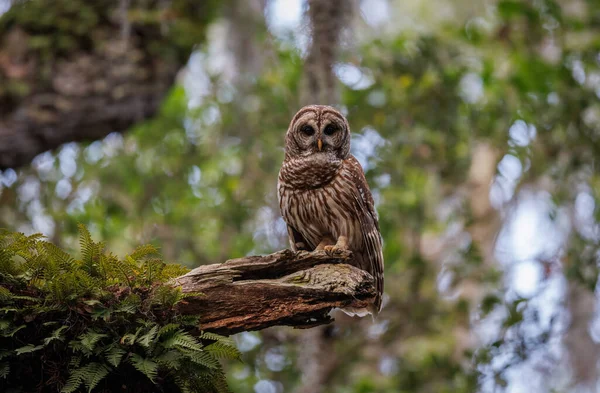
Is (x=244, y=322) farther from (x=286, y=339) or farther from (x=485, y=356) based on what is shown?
(x=286, y=339)

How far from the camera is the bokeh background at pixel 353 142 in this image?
6312mm

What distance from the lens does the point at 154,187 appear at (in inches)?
320

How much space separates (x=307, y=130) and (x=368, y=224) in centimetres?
63

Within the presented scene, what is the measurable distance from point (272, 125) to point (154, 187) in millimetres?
1502

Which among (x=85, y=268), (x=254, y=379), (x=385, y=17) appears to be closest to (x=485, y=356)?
(x=254, y=379)

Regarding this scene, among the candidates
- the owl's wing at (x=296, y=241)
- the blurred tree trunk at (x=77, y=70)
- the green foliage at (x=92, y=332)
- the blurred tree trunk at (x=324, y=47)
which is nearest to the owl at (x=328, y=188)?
the owl's wing at (x=296, y=241)

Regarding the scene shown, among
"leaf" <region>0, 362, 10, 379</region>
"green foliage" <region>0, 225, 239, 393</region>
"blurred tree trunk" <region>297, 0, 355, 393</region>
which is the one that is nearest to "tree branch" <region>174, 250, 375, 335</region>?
"green foliage" <region>0, 225, 239, 393</region>

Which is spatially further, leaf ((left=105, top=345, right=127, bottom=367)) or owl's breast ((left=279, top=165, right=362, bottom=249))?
owl's breast ((left=279, top=165, right=362, bottom=249))

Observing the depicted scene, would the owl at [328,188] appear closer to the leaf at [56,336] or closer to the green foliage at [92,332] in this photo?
the green foliage at [92,332]

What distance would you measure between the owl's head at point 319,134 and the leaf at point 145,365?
5.37ft

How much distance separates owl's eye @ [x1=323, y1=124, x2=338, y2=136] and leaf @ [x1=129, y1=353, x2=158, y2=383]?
175 centimetres

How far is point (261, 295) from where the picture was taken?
121 inches

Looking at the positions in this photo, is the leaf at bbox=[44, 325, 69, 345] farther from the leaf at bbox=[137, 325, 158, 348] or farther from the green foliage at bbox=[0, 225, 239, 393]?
the leaf at bbox=[137, 325, 158, 348]

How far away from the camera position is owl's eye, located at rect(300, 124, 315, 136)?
159 inches
